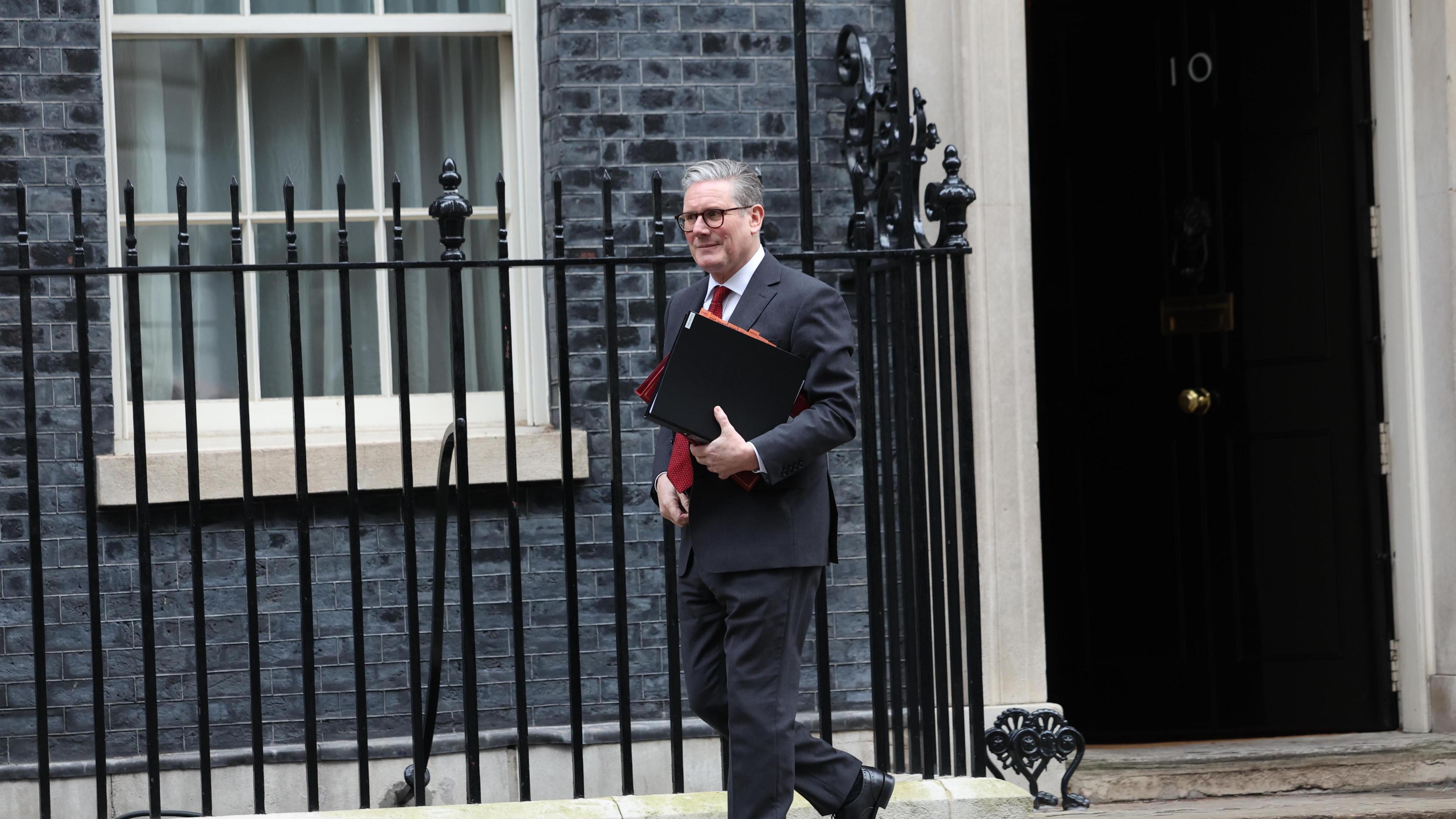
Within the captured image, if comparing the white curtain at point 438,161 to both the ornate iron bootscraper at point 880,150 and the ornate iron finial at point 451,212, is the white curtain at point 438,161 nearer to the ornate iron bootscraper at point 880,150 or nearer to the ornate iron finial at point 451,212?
the ornate iron bootscraper at point 880,150

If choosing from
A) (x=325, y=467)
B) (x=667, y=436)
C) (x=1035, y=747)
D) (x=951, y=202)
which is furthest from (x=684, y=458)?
(x=325, y=467)

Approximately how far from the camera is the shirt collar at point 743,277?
428 centimetres

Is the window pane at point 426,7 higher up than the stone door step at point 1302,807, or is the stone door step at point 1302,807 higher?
the window pane at point 426,7

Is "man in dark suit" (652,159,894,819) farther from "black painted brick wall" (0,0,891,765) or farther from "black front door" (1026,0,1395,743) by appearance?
"black front door" (1026,0,1395,743)

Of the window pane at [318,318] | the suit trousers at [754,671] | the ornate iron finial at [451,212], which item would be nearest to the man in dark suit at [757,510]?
the suit trousers at [754,671]

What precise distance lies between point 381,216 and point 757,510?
268 cm

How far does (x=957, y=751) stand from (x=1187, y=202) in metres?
3.07

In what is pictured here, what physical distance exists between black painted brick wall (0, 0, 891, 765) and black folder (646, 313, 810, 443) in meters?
1.99

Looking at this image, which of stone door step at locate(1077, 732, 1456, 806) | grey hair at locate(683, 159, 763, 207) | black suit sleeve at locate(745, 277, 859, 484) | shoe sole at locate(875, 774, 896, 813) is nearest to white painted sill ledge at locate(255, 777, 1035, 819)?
shoe sole at locate(875, 774, 896, 813)

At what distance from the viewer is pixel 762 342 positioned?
407 centimetres

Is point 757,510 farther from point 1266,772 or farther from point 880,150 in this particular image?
point 1266,772

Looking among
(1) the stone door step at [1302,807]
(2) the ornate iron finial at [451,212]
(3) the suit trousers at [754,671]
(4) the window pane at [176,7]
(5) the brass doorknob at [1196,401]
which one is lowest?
(1) the stone door step at [1302,807]

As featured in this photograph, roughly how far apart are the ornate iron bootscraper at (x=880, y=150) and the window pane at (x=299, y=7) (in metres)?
1.89

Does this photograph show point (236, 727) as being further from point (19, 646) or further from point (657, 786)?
point (657, 786)
